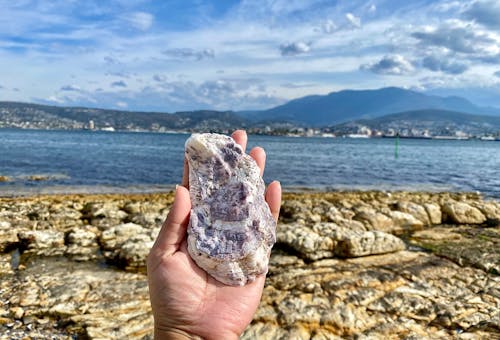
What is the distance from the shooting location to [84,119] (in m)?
196

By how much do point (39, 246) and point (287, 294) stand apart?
7785mm

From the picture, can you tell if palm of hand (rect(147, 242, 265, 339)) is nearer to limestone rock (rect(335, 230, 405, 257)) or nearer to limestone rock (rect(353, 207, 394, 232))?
limestone rock (rect(335, 230, 405, 257))

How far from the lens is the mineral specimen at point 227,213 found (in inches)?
148

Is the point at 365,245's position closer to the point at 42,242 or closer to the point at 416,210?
the point at 416,210

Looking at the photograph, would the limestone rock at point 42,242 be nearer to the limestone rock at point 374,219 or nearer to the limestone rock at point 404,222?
the limestone rock at point 374,219

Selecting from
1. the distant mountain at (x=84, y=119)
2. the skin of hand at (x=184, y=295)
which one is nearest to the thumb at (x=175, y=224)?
the skin of hand at (x=184, y=295)

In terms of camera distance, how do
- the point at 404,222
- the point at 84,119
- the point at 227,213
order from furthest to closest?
the point at 84,119 → the point at 404,222 → the point at 227,213

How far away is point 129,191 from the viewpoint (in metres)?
27.6

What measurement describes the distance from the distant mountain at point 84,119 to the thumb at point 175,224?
171566 mm

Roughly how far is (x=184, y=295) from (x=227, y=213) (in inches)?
35.8

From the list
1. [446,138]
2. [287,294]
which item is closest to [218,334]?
[287,294]

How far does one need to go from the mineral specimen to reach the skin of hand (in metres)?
0.10

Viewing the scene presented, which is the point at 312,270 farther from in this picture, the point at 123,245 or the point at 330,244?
the point at 123,245

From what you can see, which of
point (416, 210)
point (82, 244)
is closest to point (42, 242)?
point (82, 244)
